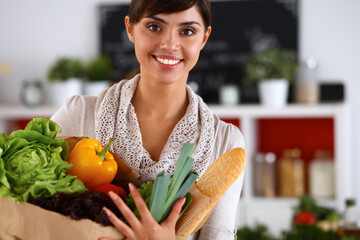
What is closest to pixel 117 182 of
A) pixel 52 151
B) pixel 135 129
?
pixel 52 151

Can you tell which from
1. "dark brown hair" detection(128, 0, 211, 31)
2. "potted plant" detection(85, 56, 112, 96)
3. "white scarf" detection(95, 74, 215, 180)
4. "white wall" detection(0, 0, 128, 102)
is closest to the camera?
"dark brown hair" detection(128, 0, 211, 31)

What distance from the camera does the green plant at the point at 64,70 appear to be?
3994 millimetres

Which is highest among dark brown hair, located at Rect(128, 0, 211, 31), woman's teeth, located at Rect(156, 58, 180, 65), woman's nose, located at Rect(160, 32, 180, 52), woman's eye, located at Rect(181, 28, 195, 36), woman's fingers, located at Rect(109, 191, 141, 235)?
dark brown hair, located at Rect(128, 0, 211, 31)

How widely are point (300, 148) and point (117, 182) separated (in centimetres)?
302

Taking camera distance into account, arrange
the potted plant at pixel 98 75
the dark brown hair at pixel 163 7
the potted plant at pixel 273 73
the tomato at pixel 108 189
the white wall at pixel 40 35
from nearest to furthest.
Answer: the tomato at pixel 108 189 → the dark brown hair at pixel 163 7 → the potted plant at pixel 273 73 → the potted plant at pixel 98 75 → the white wall at pixel 40 35

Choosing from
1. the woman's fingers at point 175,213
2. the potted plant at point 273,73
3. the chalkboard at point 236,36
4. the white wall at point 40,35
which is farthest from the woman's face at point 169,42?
the white wall at point 40,35

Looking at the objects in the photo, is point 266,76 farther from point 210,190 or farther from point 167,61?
point 210,190

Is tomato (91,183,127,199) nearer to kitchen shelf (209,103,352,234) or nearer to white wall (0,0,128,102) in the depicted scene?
kitchen shelf (209,103,352,234)

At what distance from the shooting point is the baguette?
96cm

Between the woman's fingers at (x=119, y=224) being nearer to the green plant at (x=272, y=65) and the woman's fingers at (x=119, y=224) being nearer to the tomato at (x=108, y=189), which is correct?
the tomato at (x=108, y=189)

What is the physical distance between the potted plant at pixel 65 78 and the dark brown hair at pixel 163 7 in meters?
2.78

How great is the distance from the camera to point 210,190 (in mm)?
972

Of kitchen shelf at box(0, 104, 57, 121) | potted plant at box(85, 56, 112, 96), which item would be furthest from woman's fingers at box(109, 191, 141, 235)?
kitchen shelf at box(0, 104, 57, 121)

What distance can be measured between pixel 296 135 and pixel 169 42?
290cm
